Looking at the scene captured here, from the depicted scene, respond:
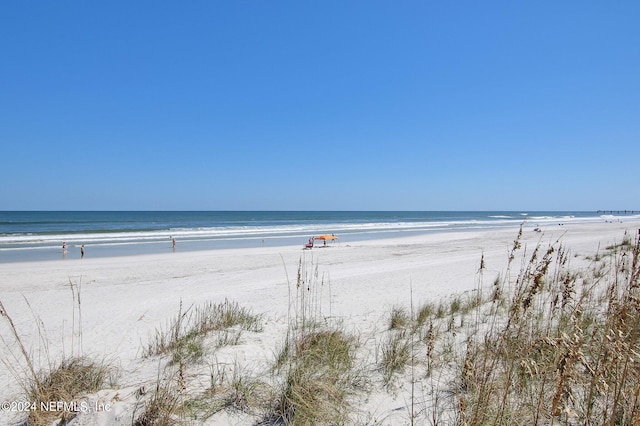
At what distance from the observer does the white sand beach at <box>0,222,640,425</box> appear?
370cm

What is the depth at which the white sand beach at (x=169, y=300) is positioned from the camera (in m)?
3.70

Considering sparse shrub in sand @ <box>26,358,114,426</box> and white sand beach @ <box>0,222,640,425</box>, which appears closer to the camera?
sparse shrub in sand @ <box>26,358,114,426</box>

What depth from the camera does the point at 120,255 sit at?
63.6ft

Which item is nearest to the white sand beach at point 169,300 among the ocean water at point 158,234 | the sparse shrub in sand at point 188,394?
the sparse shrub in sand at point 188,394

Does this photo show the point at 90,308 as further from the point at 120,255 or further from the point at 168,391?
the point at 120,255

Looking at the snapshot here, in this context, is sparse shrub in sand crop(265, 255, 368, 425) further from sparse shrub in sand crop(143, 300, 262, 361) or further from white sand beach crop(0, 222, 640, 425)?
sparse shrub in sand crop(143, 300, 262, 361)

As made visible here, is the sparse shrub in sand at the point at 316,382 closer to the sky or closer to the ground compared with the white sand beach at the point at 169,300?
closer to the sky

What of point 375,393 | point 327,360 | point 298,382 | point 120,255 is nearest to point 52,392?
point 298,382

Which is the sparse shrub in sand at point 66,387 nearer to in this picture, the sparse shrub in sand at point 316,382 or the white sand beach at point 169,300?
the white sand beach at point 169,300

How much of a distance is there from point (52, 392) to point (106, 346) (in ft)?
9.38

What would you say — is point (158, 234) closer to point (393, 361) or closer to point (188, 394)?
point (188, 394)

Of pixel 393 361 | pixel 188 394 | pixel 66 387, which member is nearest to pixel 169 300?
pixel 66 387

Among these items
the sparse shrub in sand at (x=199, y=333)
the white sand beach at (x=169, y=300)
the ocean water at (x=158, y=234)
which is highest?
the sparse shrub in sand at (x=199, y=333)

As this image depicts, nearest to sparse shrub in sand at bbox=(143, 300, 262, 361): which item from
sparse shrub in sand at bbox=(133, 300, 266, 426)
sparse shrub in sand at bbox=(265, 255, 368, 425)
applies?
sparse shrub in sand at bbox=(133, 300, 266, 426)
